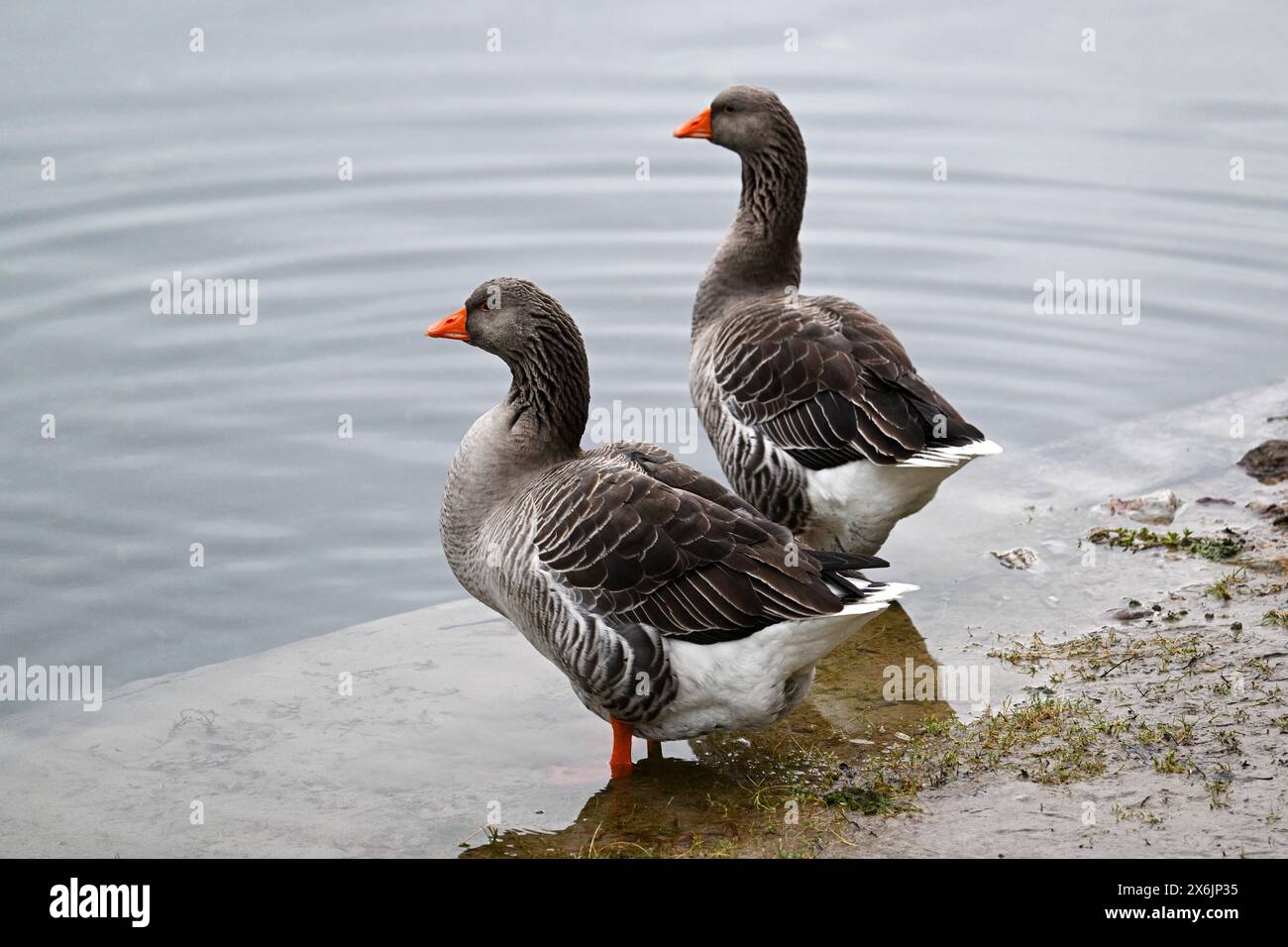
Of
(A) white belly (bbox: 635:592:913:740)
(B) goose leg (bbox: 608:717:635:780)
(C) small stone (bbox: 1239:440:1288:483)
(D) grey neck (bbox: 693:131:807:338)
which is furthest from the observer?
(C) small stone (bbox: 1239:440:1288:483)

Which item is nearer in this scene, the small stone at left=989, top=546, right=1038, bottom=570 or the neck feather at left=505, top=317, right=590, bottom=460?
the neck feather at left=505, top=317, right=590, bottom=460

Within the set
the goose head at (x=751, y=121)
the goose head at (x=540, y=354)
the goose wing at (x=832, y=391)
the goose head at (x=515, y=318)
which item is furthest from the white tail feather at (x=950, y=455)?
the goose head at (x=751, y=121)

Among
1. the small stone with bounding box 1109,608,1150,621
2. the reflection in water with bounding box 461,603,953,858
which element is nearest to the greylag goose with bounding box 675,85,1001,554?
the reflection in water with bounding box 461,603,953,858

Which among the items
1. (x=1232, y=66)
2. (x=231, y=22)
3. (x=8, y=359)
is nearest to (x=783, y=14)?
(x=1232, y=66)

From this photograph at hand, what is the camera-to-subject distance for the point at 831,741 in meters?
7.13

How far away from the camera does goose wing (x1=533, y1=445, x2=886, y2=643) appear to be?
6473mm

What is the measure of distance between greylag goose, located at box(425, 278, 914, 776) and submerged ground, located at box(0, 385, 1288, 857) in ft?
1.53

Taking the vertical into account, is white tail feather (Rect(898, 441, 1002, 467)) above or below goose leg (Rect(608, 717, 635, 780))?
above

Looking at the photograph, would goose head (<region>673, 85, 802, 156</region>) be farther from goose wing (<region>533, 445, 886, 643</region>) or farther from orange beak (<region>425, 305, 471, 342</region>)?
goose wing (<region>533, 445, 886, 643</region>)

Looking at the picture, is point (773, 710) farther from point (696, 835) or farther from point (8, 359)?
point (8, 359)

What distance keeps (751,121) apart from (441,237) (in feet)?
14.3

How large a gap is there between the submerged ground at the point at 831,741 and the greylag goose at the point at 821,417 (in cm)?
74

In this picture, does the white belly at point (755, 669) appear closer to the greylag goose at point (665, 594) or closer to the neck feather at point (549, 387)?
the greylag goose at point (665, 594)

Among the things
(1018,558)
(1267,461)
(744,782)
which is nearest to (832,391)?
(1018,558)
